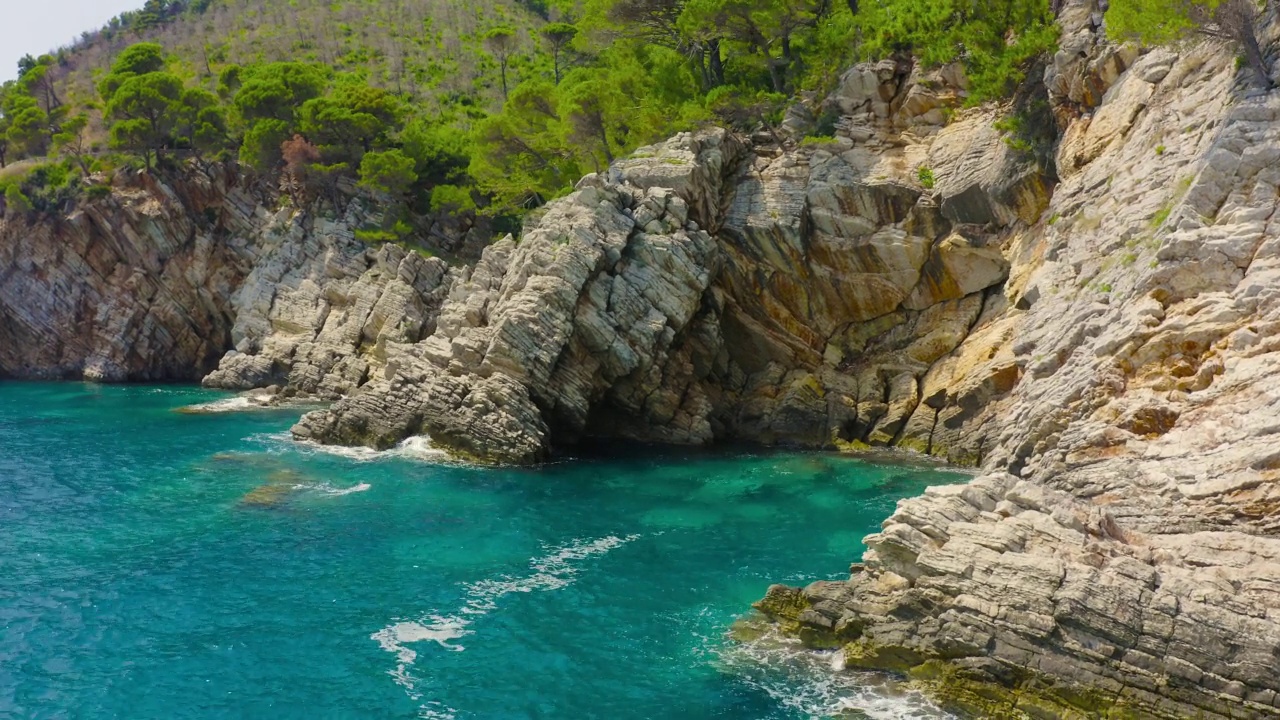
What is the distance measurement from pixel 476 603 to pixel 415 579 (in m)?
2.78

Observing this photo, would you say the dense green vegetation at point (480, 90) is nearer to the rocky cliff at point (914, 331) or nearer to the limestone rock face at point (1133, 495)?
the rocky cliff at point (914, 331)

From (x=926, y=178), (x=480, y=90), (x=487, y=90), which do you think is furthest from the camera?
(x=480, y=90)

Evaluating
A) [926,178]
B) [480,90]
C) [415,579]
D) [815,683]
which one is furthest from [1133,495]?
[480,90]

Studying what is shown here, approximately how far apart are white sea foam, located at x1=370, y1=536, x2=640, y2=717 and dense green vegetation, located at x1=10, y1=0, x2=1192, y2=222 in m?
25.1

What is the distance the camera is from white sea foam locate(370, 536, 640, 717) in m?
21.7

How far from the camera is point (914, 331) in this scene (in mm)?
44625

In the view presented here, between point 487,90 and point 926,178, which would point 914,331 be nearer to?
point 926,178

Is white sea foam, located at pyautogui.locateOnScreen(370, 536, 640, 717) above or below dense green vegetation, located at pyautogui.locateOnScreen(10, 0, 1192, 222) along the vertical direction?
below

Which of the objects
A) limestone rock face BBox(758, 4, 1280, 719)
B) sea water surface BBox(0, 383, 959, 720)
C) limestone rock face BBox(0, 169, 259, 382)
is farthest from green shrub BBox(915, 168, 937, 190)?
limestone rock face BBox(0, 169, 259, 382)

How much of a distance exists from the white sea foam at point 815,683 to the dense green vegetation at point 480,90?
22745mm

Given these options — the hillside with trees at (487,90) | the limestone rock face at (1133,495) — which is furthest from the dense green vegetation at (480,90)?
the limestone rock face at (1133,495)

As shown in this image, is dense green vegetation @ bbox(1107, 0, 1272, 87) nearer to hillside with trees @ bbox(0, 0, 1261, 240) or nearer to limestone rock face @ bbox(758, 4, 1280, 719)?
hillside with trees @ bbox(0, 0, 1261, 240)

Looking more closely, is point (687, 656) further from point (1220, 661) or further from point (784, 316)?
point (784, 316)

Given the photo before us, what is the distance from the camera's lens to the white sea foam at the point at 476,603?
71.2 ft
